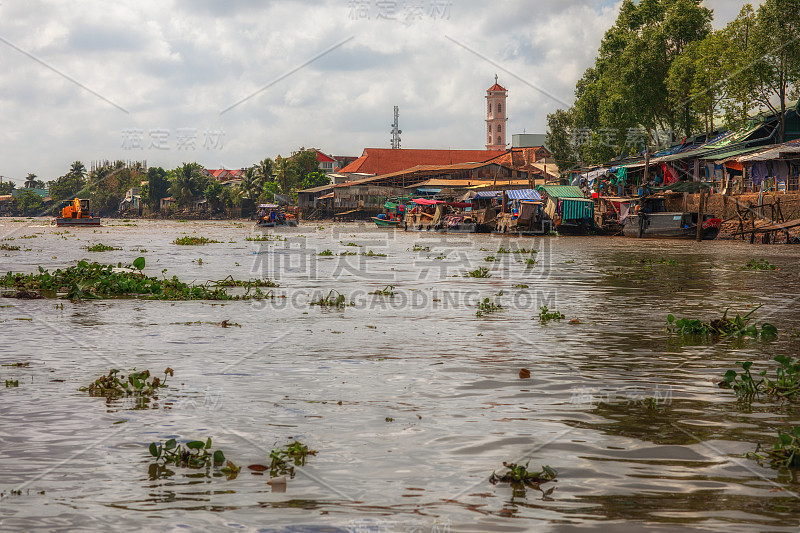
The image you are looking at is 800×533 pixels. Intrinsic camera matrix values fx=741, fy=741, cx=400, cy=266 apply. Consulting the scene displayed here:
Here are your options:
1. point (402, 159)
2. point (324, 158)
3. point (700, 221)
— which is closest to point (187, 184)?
point (324, 158)

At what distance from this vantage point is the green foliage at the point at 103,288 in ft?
47.0

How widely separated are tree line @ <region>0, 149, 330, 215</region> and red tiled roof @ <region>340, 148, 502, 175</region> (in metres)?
7.31

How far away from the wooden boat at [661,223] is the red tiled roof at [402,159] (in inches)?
2259

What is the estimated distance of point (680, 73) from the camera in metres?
42.8

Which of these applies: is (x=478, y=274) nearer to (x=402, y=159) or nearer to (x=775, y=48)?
(x=775, y=48)

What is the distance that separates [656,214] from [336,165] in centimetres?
8754

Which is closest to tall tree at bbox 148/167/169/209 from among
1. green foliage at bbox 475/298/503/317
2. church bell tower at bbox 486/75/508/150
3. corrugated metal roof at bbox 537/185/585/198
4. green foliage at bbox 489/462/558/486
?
church bell tower at bbox 486/75/508/150

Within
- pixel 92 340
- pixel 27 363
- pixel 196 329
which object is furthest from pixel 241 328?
pixel 27 363

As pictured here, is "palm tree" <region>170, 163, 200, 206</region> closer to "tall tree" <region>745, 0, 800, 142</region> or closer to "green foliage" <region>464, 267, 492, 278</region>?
"tall tree" <region>745, 0, 800, 142</region>

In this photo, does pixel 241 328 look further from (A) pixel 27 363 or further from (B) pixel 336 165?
(B) pixel 336 165

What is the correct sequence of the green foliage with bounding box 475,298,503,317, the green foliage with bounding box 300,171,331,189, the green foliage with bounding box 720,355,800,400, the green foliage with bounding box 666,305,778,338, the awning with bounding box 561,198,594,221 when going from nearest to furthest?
the green foliage with bounding box 720,355,800,400
the green foliage with bounding box 666,305,778,338
the green foliage with bounding box 475,298,503,317
the awning with bounding box 561,198,594,221
the green foliage with bounding box 300,171,331,189

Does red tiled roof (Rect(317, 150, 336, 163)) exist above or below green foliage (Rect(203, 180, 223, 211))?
above

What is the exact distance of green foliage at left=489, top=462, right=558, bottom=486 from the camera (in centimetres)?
449

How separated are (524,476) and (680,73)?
43.2 metres
